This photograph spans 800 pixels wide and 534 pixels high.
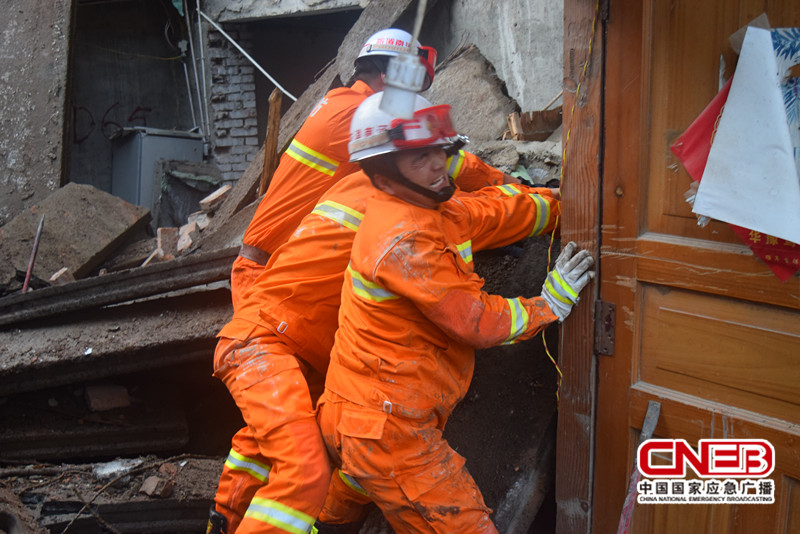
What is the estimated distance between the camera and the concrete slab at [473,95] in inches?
192

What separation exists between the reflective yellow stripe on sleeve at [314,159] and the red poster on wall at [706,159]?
1.89 meters

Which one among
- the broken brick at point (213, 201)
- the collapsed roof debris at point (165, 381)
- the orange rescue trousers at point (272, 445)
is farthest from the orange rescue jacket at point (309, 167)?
the broken brick at point (213, 201)

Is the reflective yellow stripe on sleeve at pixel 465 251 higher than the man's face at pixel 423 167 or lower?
lower

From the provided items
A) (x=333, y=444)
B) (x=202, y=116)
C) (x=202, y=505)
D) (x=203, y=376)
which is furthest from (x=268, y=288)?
(x=202, y=116)

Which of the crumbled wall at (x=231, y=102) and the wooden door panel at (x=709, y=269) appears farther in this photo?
the crumbled wall at (x=231, y=102)

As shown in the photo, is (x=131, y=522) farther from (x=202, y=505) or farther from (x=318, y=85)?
(x=318, y=85)

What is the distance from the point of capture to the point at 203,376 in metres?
5.51

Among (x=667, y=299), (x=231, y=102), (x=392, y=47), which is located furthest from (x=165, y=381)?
(x=231, y=102)

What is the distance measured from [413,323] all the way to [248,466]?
1.19 m

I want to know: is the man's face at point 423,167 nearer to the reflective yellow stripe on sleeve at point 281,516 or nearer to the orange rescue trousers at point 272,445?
the orange rescue trousers at point 272,445

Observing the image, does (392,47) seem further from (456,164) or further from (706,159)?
(706,159)

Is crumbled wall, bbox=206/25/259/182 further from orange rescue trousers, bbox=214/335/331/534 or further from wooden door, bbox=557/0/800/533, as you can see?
wooden door, bbox=557/0/800/533

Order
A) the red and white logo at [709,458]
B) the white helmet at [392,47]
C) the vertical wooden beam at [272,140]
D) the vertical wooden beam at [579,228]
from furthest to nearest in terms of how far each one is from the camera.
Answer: the vertical wooden beam at [272,140] < the white helmet at [392,47] < the vertical wooden beam at [579,228] < the red and white logo at [709,458]

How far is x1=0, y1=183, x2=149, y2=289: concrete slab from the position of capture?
20.3ft
